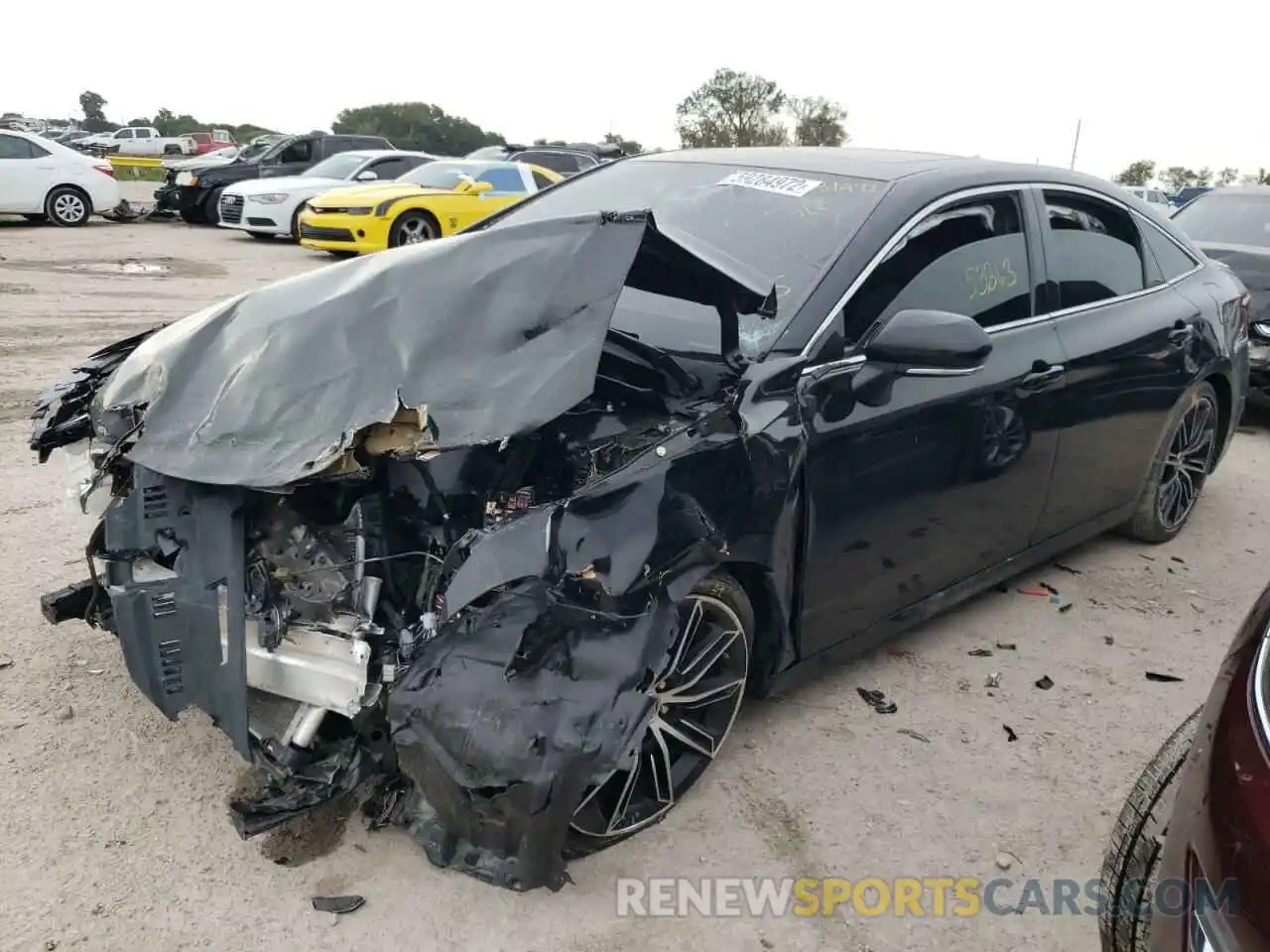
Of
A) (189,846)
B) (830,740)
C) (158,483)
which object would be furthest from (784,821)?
(158,483)

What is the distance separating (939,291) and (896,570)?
0.90m

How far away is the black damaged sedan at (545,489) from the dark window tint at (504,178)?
10.6m

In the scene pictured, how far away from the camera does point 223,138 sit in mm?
55531

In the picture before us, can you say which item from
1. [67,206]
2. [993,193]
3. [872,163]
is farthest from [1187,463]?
[67,206]

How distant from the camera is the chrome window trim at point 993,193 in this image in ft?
9.33

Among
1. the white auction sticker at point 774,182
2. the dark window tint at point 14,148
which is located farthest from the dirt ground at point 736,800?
the dark window tint at point 14,148

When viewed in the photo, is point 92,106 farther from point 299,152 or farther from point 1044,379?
point 1044,379

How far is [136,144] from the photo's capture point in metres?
50.6

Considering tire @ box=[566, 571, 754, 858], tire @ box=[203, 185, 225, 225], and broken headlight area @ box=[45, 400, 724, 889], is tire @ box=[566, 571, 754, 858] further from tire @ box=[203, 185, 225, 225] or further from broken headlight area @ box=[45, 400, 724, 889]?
tire @ box=[203, 185, 225, 225]

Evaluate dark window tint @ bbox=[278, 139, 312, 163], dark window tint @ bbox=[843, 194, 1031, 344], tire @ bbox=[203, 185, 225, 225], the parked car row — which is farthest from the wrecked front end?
tire @ bbox=[203, 185, 225, 225]

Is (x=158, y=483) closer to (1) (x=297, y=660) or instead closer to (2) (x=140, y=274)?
(1) (x=297, y=660)

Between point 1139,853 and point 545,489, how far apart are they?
1543mm

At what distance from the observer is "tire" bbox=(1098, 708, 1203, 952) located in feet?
5.95

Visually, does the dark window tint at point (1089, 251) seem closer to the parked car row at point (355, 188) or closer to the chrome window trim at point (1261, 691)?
the chrome window trim at point (1261, 691)
